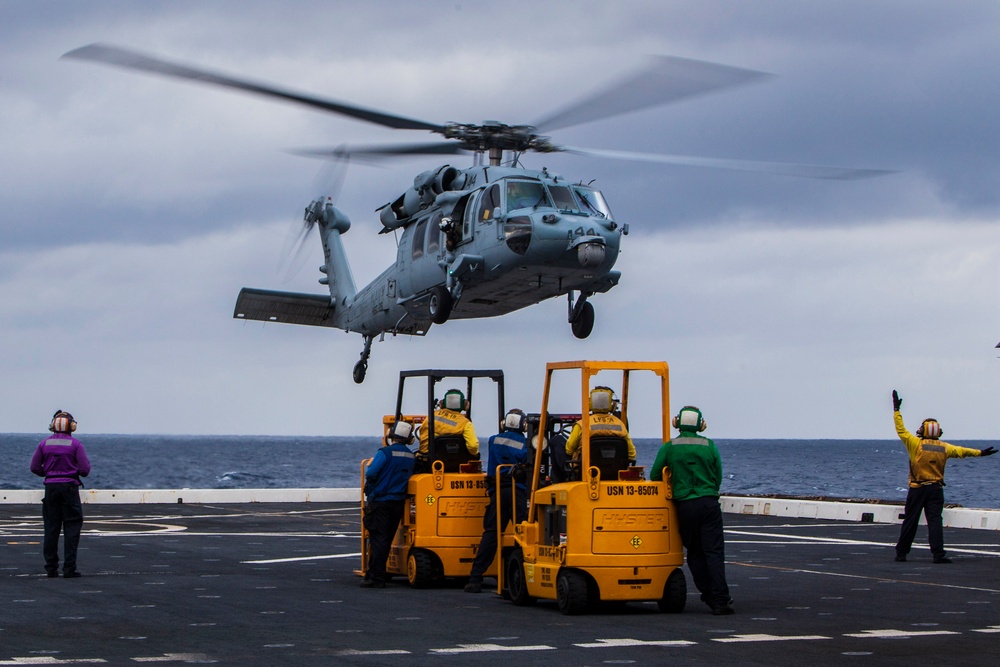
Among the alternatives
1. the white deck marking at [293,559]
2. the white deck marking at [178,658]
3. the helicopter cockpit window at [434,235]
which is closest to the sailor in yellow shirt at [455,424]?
the white deck marking at [293,559]

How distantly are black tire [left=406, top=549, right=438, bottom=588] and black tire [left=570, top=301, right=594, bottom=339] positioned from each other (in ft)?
31.9

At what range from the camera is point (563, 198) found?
896 inches

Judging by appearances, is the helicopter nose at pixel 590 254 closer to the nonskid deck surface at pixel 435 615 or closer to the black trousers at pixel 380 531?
the nonskid deck surface at pixel 435 615

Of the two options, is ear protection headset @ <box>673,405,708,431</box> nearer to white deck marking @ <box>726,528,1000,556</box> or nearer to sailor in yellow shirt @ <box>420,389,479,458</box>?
sailor in yellow shirt @ <box>420,389,479,458</box>

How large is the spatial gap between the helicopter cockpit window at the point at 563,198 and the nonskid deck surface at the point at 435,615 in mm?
6207

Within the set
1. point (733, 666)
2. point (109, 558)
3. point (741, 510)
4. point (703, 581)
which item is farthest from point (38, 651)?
point (741, 510)

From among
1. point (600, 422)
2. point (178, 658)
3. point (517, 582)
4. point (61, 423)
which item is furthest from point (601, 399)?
point (61, 423)

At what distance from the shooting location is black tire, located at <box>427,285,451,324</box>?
2386cm

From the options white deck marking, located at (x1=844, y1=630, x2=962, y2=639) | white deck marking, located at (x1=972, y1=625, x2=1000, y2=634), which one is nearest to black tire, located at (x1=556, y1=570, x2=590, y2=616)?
white deck marking, located at (x1=844, y1=630, x2=962, y2=639)

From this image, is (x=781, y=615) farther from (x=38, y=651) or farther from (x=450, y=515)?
(x=38, y=651)

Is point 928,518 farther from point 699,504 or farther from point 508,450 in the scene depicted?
point 508,450

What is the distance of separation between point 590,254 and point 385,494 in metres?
7.77

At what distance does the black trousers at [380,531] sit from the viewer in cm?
1518

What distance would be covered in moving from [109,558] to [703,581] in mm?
9250
